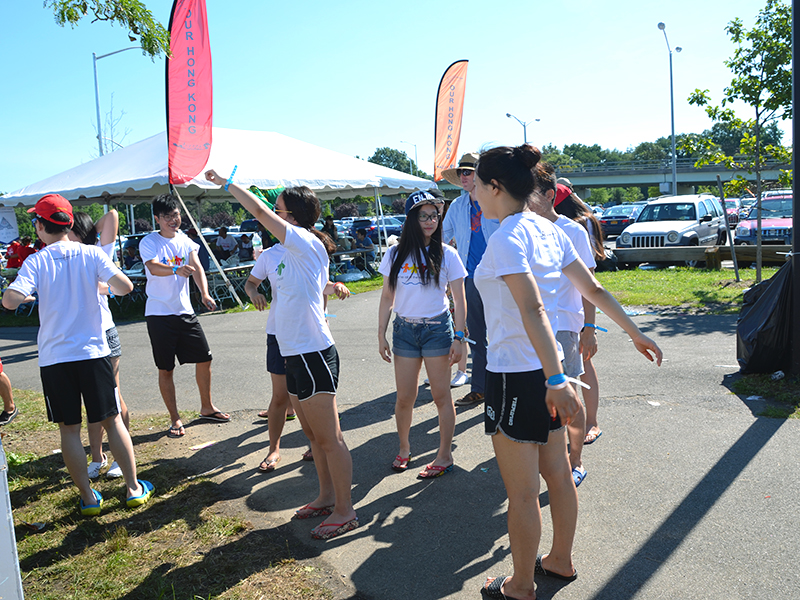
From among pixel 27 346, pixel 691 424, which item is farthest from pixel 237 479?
pixel 27 346

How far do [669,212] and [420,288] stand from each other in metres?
15.7

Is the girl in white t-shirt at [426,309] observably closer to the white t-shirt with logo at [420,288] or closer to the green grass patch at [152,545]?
the white t-shirt with logo at [420,288]

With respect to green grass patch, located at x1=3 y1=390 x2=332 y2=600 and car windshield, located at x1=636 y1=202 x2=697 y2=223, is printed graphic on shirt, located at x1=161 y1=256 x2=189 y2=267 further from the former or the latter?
car windshield, located at x1=636 y1=202 x2=697 y2=223

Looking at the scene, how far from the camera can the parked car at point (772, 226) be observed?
15.2 m

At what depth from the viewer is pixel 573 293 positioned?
11.8ft

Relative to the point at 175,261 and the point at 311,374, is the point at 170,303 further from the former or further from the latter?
the point at 311,374

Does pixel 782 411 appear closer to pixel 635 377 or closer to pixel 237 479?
pixel 635 377

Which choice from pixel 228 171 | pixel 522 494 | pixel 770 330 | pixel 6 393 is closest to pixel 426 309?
pixel 522 494

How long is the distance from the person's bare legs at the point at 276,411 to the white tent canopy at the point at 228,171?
9.21 m

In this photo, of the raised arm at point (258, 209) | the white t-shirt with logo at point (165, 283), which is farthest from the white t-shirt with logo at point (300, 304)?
the white t-shirt with logo at point (165, 283)

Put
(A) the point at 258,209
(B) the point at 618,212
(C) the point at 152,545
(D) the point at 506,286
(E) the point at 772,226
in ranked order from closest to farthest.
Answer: (D) the point at 506,286, (A) the point at 258,209, (C) the point at 152,545, (E) the point at 772,226, (B) the point at 618,212

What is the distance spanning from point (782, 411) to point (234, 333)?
847 centimetres

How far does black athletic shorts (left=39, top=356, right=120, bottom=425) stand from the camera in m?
3.77

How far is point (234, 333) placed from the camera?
34.9 feet
